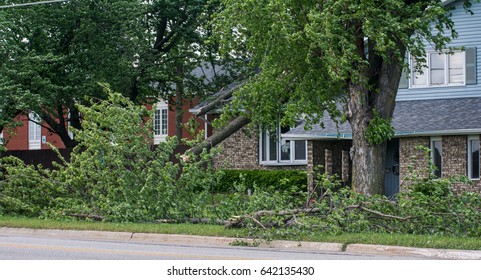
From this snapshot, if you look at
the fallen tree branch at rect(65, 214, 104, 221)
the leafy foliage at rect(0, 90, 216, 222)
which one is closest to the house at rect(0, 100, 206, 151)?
the leafy foliage at rect(0, 90, 216, 222)

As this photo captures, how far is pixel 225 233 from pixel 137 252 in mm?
3171

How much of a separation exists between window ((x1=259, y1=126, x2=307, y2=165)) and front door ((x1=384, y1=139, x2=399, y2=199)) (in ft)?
14.8

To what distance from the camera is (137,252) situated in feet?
44.3

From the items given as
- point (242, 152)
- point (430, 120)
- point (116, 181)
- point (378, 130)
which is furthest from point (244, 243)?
point (242, 152)

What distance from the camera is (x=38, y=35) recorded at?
117ft

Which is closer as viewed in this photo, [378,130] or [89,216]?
[89,216]

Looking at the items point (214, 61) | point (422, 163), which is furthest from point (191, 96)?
point (422, 163)

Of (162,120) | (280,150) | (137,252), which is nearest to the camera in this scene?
(137,252)

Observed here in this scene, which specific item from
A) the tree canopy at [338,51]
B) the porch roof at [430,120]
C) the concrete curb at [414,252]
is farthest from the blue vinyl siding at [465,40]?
the concrete curb at [414,252]

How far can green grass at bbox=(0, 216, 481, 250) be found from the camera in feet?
47.0

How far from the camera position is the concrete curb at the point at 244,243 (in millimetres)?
13734

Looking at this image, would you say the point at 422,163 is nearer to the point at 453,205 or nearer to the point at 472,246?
the point at 453,205

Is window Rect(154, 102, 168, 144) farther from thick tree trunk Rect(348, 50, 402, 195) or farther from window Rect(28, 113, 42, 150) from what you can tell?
thick tree trunk Rect(348, 50, 402, 195)

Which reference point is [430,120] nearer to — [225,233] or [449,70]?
[449,70]
